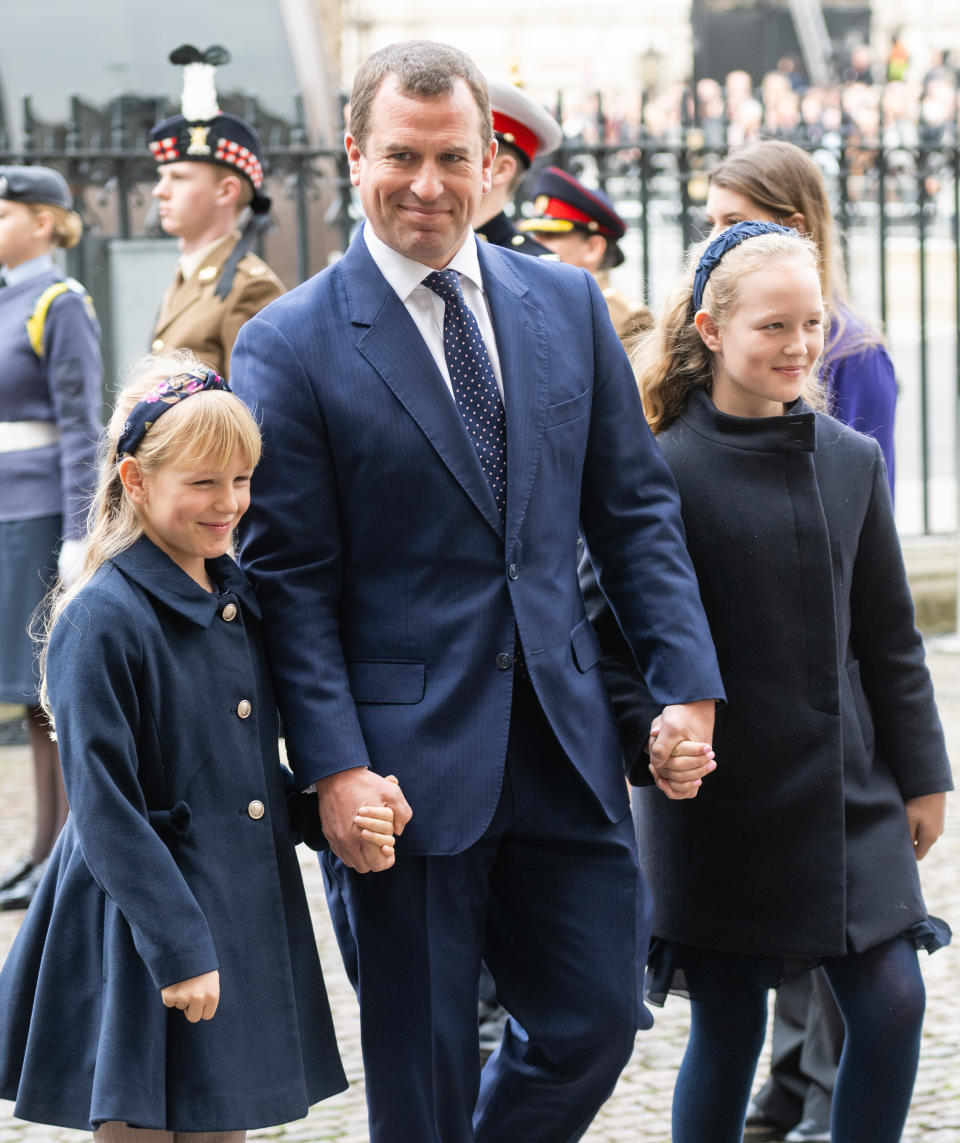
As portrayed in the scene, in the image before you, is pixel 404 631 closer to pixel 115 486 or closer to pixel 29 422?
pixel 115 486

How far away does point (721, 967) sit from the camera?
9.45ft

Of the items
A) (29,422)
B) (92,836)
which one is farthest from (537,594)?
(29,422)

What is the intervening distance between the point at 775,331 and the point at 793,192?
0.77m

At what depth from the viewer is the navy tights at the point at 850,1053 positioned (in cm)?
276

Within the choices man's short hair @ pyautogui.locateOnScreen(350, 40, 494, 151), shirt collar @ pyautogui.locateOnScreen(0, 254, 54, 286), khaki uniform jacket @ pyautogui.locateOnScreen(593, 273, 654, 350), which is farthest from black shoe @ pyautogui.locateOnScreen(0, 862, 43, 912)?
man's short hair @ pyautogui.locateOnScreen(350, 40, 494, 151)

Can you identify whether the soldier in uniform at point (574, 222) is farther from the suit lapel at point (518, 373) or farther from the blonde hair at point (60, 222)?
the suit lapel at point (518, 373)

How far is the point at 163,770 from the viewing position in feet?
8.05

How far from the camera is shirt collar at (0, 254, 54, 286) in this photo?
16.8 feet

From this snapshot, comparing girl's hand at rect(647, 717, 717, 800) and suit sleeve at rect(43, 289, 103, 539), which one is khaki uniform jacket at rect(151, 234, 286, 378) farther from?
girl's hand at rect(647, 717, 717, 800)

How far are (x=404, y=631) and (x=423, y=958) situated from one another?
489 millimetres

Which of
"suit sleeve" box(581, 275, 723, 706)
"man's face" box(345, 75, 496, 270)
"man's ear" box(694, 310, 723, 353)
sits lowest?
"suit sleeve" box(581, 275, 723, 706)

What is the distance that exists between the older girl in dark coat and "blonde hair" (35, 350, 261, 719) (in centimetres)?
79

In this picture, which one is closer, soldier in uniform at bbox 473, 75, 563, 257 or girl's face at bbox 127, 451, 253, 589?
girl's face at bbox 127, 451, 253, 589

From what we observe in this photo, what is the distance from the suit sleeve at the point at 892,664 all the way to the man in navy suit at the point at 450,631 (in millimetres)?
392
